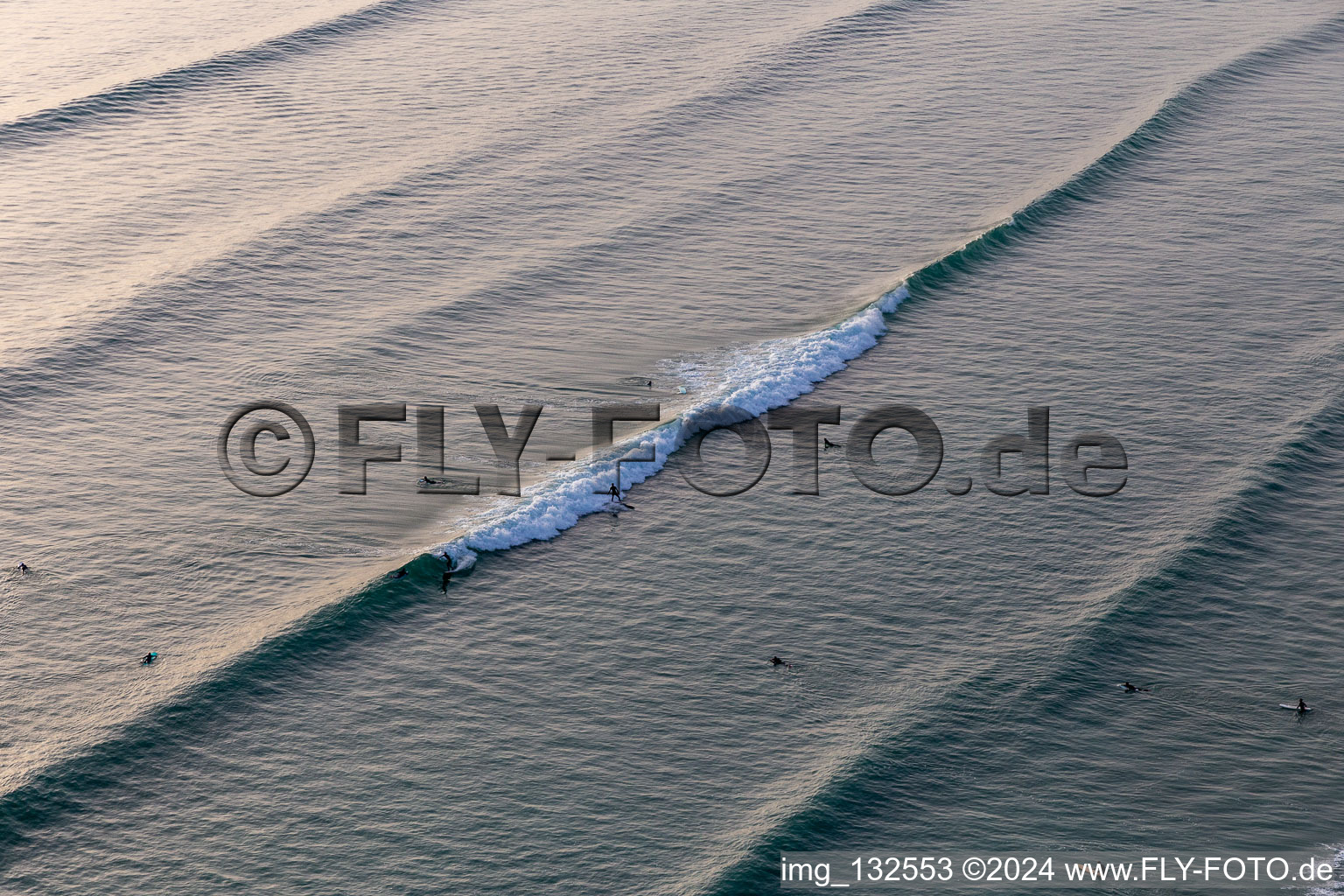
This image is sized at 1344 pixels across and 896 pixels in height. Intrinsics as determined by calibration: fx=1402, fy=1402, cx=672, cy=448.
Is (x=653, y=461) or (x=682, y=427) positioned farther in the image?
(x=682, y=427)

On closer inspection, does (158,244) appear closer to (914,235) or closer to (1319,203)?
(914,235)

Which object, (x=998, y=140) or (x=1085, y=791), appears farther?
(x=998, y=140)

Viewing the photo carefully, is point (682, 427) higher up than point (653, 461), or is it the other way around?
point (682, 427)

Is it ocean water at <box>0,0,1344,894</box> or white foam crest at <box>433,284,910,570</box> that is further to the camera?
white foam crest at <box>433,284,910,570</box>

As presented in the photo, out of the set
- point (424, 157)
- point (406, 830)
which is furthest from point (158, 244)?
point (406, 830)

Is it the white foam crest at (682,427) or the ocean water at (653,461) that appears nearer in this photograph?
the ocean water at (653,461)
